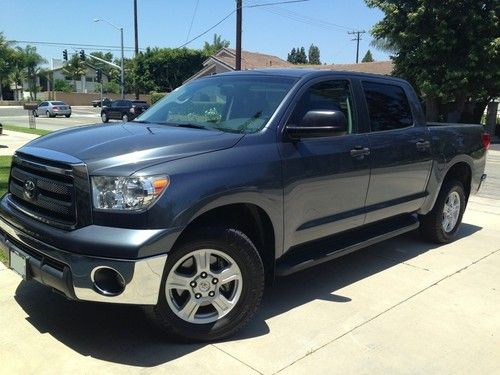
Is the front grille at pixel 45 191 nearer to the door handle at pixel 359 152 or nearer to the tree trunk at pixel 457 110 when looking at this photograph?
the door handle at pixel 359 152

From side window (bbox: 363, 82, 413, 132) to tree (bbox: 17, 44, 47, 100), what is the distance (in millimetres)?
80207

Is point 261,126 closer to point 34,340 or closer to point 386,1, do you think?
point 34,340

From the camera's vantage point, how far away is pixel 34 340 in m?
3.57

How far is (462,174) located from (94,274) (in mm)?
4824

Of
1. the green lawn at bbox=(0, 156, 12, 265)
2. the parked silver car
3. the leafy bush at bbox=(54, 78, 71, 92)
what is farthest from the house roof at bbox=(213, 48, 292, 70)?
the leafy bush at bbox=(54, 78, 71, 92)

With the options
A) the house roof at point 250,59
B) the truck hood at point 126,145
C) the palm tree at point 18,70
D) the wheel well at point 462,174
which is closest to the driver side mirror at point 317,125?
the truck hood at point 126,145

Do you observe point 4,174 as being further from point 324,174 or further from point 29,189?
point 324,174

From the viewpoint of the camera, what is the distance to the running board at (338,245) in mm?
4098

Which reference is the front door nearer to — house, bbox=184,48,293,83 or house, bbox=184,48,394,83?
house, bbox=184,48,394,83

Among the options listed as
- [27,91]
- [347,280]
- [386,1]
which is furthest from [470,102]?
[27,91]

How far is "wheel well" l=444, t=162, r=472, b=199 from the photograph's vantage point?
6.22 m

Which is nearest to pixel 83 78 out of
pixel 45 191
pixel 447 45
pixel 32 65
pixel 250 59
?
pixel 32 65

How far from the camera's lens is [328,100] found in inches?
177

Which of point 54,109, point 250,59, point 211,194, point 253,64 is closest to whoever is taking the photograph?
point 211,194
